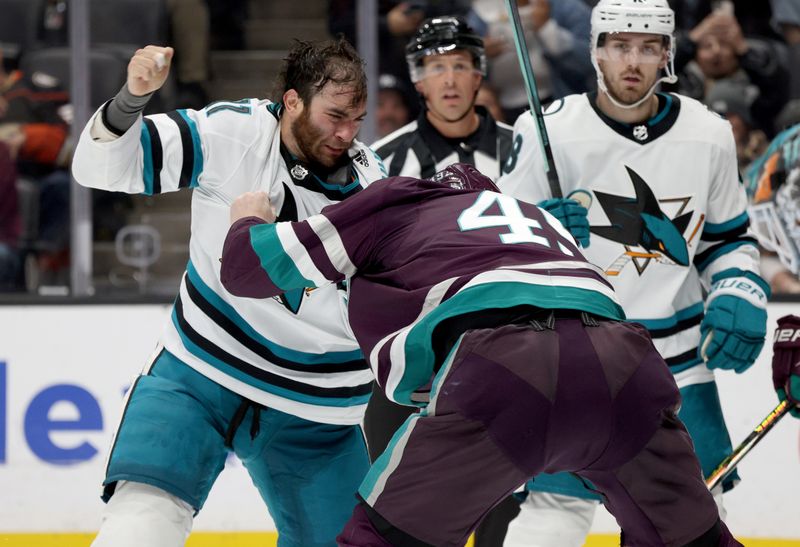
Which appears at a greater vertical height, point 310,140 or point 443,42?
point 443,42

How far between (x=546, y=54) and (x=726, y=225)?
55.5 inches

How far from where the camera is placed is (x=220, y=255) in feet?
7.72

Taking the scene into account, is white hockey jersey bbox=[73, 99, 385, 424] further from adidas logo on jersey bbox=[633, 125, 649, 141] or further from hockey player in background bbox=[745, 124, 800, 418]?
hockey player in background bbox=[745, 124, 800, 418]

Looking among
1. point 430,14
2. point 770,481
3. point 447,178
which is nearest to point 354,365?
point 447,178

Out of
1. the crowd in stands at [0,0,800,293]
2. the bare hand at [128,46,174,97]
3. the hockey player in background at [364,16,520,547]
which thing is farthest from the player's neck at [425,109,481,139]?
the bare hand at [128,46,174,97]

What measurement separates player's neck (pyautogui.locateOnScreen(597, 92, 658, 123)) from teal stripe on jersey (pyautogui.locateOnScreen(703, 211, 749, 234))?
27 centimetres

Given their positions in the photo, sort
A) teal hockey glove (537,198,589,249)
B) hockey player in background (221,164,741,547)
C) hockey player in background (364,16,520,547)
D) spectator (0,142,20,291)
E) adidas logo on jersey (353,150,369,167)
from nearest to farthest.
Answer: hockey player in background (221,164,741,547) → adidas logo on jersey (353,150,369,167) → teal hockey glove (537,198,589,249) → hockey player in background (364,16,520,547) → spectator (0,142,20,291)

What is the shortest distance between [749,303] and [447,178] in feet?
2.87

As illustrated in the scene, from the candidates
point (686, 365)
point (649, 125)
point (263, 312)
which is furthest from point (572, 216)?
point (263, 312)

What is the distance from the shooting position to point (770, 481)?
3.58 m

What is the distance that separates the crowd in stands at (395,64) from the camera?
396 centimetres

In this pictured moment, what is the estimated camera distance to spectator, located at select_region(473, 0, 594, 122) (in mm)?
3977

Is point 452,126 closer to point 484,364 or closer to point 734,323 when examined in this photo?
point 734,323

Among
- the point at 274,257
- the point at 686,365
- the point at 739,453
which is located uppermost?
the point at 274,257
